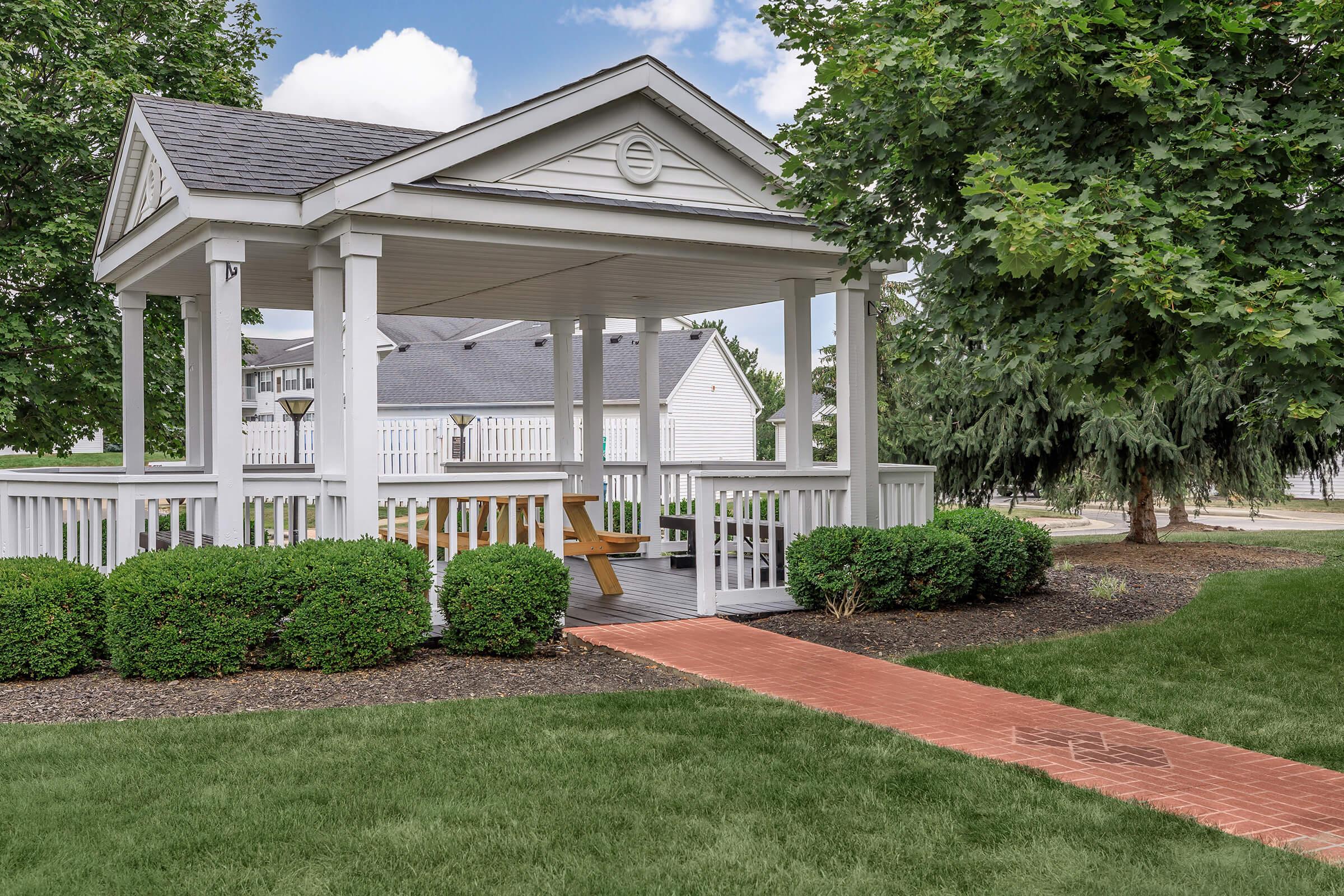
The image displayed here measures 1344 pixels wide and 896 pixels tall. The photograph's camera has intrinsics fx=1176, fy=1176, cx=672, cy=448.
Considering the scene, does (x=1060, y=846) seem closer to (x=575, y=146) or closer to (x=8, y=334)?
(x=575, y=146)

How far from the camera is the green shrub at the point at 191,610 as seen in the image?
6.91m

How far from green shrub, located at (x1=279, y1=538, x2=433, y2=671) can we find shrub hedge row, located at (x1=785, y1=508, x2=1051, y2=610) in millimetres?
3303

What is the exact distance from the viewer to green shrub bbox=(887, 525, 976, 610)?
31.1 ft

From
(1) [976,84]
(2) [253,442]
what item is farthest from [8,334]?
(1) [976,84]

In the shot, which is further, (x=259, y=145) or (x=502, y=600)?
(x=259, y=145)

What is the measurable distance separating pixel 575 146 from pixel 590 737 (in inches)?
191

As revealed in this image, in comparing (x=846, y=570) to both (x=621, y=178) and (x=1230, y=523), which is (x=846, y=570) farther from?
(x=1230, y=523)

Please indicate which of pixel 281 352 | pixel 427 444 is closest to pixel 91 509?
pixel 427 444

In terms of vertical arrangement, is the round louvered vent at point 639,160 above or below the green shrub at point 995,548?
above

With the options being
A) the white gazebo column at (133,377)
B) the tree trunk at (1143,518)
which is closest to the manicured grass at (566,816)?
the white gazebo column at (133,377)

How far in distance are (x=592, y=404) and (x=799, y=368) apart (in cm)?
359

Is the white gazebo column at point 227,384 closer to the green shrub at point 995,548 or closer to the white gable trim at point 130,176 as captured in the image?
the white gable trim at point 130,176

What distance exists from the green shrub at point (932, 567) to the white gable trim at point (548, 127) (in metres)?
3.19

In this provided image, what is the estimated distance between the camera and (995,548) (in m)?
9.93
